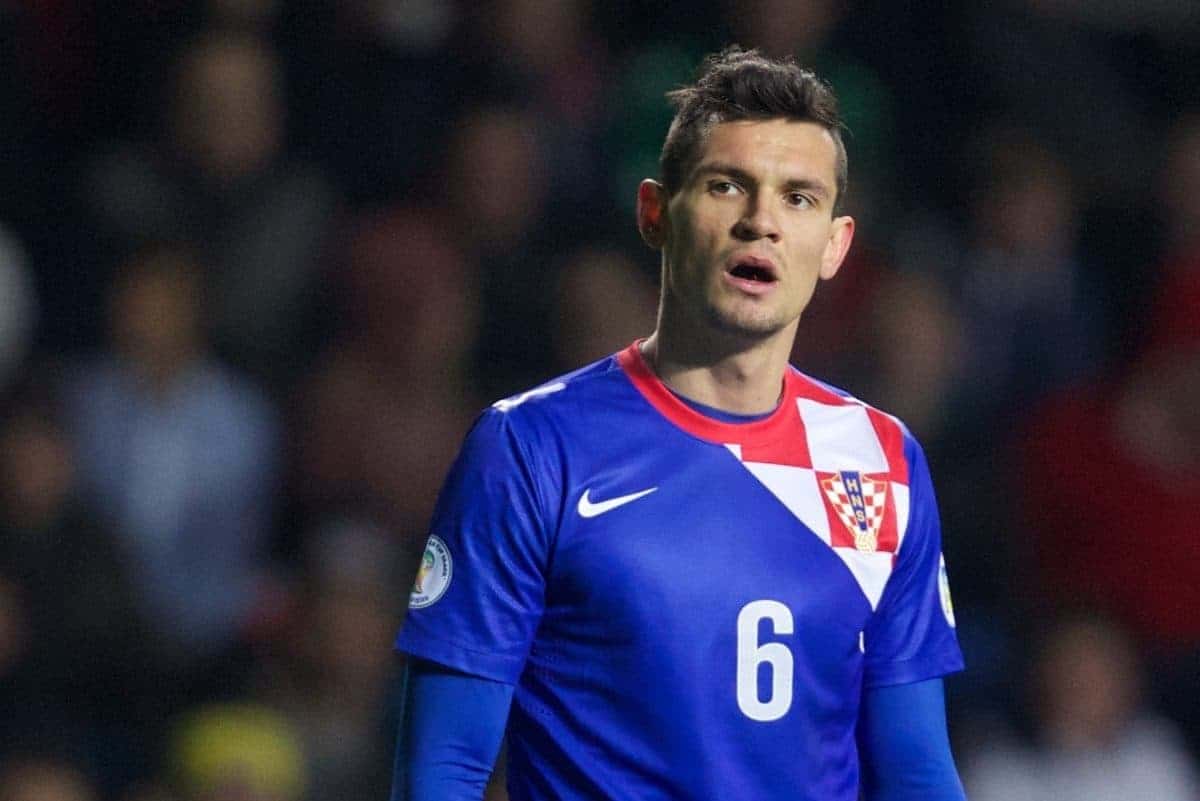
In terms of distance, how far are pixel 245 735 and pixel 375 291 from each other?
1.61 metres

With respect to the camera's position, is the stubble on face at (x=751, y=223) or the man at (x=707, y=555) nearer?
the man at (x=707, y=555)

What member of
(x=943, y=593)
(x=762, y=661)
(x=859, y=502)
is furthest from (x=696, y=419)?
(x=943, y=593)

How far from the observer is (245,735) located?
6164 mm

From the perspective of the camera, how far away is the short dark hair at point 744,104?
336cm

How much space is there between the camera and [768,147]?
3322 millimetres

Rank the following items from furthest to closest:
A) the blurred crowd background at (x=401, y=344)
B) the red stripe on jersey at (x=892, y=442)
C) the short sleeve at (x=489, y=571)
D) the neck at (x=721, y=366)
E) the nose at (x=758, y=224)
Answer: the blurred crowd background at (x=401, y=344) < the red stripe on jersey at (x=892, y=442) < the neck at (x=721, y=366) < the nose at (x=758, y=224) < the short sleeve at (x=489, y=571)

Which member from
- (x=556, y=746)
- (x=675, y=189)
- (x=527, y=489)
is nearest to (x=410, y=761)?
(x=556, y=746)

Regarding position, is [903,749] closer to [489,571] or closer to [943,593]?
[943,593]

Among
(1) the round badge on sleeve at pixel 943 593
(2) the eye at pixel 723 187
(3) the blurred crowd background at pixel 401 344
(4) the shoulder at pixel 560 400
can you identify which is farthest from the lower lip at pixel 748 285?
(3) the blurred crowd background at pixel 401 344

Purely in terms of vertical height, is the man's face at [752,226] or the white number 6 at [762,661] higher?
the man's face at [752,226]

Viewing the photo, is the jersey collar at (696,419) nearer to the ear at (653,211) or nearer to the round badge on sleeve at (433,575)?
the ear at (653,211)

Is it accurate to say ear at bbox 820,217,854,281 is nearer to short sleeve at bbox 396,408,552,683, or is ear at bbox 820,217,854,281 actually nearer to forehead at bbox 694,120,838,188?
forehead at bbox 694,120,838,188

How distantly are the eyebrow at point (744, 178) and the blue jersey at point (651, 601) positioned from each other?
1.14ft

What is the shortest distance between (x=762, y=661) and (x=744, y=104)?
88cm
